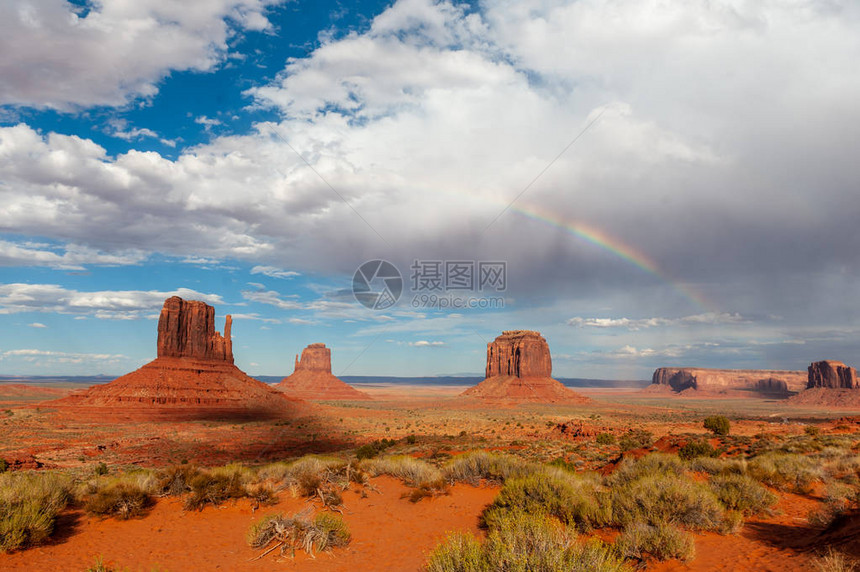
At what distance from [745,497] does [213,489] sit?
48.9ft

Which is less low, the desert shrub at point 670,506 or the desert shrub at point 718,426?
the desert shrub at point 670,506

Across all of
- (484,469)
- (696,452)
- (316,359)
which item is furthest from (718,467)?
(316,359)

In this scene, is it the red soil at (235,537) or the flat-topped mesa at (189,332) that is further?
the flat-topped mesa at (189,332)

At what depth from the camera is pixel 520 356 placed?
132000 millimetres

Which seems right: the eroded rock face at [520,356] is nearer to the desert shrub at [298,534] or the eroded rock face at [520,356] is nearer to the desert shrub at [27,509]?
the desert shrub at [298,534]

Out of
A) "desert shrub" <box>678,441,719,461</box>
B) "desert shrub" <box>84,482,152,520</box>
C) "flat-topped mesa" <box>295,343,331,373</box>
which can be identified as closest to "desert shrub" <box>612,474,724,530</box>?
"desert shrub" <box>678,441,719,461</box>

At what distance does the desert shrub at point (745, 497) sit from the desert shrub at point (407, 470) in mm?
7976

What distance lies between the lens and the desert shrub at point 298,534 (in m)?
9.58

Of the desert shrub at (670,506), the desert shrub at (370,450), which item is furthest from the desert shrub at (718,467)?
the desert shrub at (370,450)

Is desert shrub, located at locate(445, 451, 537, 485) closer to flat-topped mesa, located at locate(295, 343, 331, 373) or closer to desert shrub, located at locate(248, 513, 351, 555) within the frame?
desert shrub, located at locate(248, 513, 351, 555)

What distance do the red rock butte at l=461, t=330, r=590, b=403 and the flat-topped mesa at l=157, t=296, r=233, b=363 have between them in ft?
236

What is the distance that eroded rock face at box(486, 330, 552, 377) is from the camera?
131375mm

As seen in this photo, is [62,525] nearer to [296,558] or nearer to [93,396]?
[296,558]

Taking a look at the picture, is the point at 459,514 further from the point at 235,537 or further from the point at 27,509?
the point at 27,509
